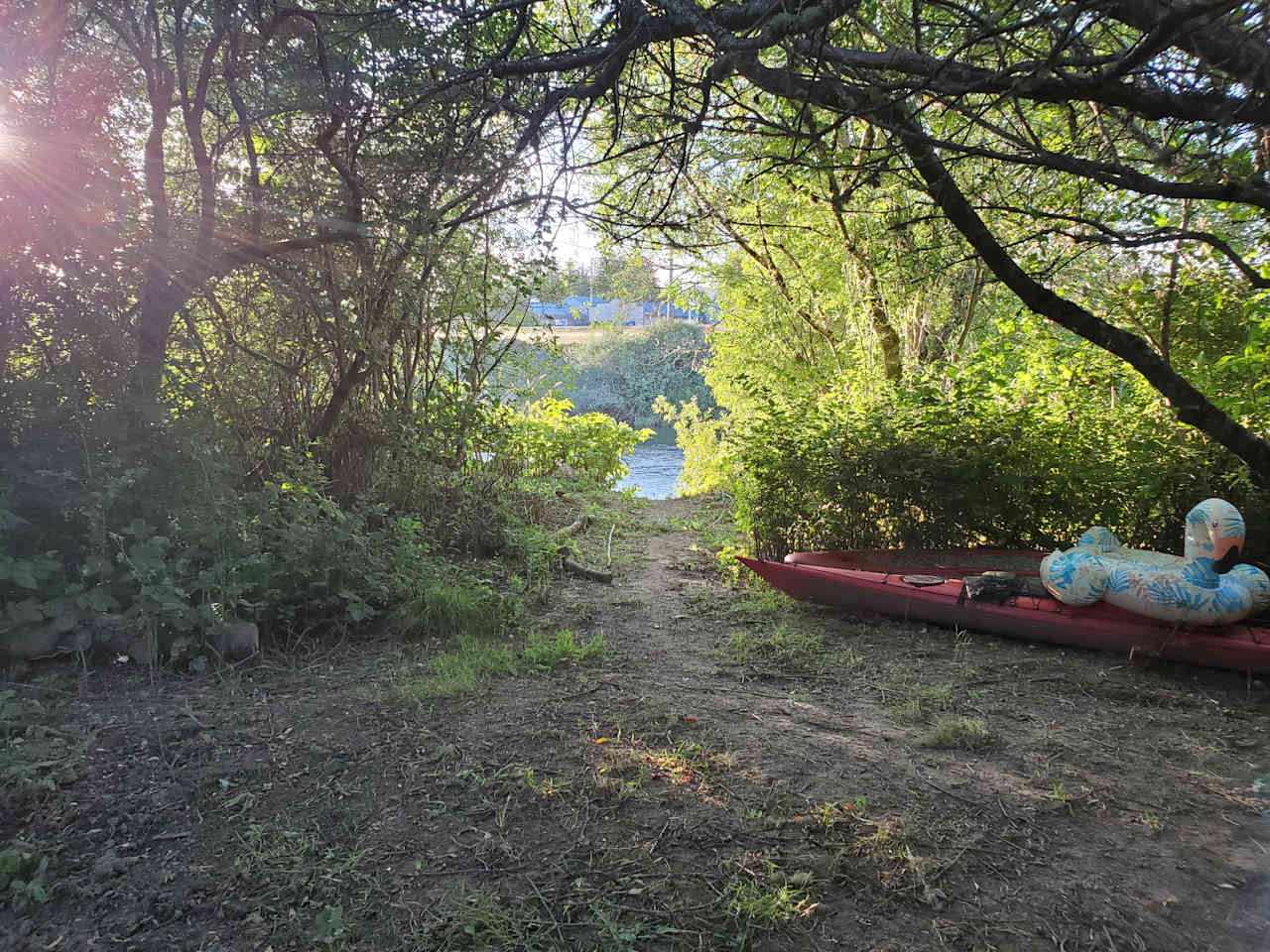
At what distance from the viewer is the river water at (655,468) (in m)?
14.1

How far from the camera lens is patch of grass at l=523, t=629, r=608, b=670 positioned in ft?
12.5

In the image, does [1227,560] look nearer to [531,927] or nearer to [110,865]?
[531,927]

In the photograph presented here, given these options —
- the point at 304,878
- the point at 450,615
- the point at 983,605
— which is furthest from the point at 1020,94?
the point at 450,615

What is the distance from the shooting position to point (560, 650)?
3902 millimetres

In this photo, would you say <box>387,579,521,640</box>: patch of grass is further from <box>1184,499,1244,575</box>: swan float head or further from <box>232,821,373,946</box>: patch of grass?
<box>1184,499,1244,575</box>: swan float head

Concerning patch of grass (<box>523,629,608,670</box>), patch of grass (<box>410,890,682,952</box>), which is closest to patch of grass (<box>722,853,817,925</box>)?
patch of grass (<box>410,890,682,952</box>)

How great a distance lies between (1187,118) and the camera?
2.84m

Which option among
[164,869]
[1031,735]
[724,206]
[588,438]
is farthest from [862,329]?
[164,869]

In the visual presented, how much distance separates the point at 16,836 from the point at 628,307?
9.48 metres

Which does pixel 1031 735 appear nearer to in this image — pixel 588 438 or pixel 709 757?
pixel 709 757

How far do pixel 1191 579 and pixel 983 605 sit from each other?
1.03 meters

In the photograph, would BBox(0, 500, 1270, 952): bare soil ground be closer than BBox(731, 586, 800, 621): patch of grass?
Yes

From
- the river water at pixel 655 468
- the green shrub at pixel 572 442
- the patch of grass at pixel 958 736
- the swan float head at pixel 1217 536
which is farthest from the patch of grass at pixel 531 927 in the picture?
the river water at pixel 655 468

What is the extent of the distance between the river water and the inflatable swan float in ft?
24.6
